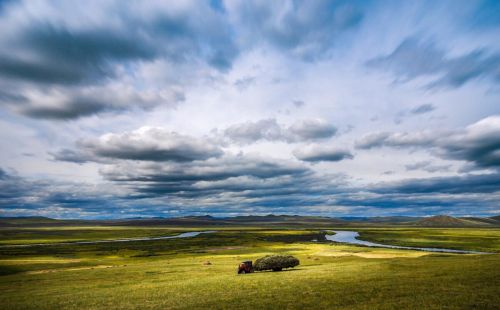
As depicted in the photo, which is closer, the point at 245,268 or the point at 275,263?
the point at 245,268

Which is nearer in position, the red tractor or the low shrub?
the red tractor

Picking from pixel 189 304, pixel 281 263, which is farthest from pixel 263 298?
pixel 281 263

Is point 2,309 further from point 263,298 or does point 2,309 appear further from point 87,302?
point 263,298

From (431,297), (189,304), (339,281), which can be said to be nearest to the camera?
(431,297)

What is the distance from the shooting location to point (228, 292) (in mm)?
29969

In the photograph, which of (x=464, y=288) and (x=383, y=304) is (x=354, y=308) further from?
(x=464, y=288)

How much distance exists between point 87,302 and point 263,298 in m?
15.6

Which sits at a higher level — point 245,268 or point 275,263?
point 275,263

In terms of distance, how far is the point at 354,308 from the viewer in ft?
69.4

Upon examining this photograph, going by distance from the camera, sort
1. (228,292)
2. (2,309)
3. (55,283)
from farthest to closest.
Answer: (55,283)
(228,292)
(2,309)

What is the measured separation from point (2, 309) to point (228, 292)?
18.8m

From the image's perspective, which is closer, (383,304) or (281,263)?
(383,304)

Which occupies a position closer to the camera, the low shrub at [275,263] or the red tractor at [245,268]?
the red tractor at [245,268]

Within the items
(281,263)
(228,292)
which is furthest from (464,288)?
(281,263)
